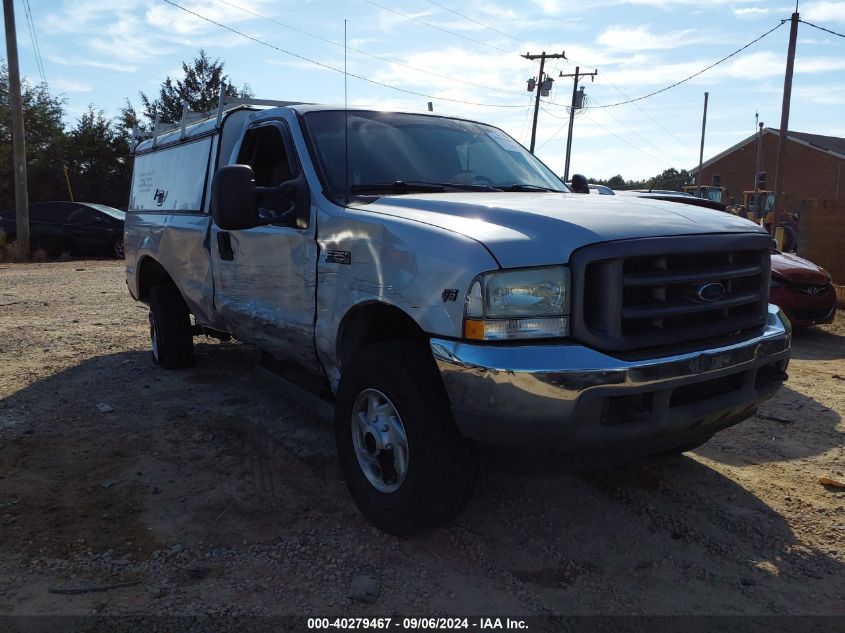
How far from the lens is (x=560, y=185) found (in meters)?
4.53

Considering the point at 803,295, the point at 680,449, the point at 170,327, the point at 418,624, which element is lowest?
the point at 418,624

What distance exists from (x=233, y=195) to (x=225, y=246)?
125 cm

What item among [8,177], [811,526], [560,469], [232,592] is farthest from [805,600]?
[8,177]

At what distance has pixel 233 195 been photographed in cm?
340

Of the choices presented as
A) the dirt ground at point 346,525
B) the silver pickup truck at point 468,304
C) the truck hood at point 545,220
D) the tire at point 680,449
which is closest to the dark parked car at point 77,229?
the dirt ground at point 346,525

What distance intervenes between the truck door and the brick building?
36.4 meters

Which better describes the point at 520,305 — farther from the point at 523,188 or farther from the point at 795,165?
the point at 795,165

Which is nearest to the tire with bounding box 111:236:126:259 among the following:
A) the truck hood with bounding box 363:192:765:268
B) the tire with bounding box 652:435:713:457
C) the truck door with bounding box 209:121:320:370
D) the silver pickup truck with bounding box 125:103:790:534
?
the truck door with bounding box 209:121:320:370

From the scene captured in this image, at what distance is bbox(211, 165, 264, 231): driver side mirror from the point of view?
3.40 meters

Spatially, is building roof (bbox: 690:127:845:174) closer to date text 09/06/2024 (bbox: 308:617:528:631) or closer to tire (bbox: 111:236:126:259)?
tire (bbox: 111:236:126:259)

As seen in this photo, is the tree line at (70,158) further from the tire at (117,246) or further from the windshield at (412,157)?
the windshield at (412,157)

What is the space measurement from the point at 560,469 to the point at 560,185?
233 cm

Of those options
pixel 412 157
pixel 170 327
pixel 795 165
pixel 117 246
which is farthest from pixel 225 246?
pixel 795 165

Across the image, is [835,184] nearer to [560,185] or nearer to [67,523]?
[560,185]
